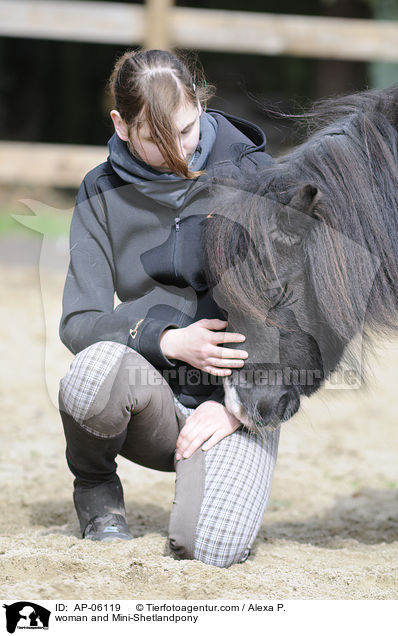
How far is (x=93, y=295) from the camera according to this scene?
83.4 inches

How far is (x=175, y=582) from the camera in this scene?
1.78 m

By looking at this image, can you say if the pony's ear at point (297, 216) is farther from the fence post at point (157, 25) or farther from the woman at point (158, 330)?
the fence post at point (157, 25)

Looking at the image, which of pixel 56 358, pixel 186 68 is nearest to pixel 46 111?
pixel 56 358

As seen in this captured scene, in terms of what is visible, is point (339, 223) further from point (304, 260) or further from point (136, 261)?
point (136, 261)

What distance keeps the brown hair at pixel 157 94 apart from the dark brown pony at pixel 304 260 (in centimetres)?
16

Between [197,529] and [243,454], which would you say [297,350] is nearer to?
[243,454]

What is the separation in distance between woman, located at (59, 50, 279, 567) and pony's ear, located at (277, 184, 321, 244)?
0.25 m

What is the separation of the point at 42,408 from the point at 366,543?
1971 mm

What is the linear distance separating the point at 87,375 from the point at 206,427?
0.37 metres

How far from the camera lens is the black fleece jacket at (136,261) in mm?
2076

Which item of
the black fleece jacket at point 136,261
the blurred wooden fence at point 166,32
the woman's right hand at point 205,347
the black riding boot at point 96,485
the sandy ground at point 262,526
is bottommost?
the sandy ground at point 262,526
